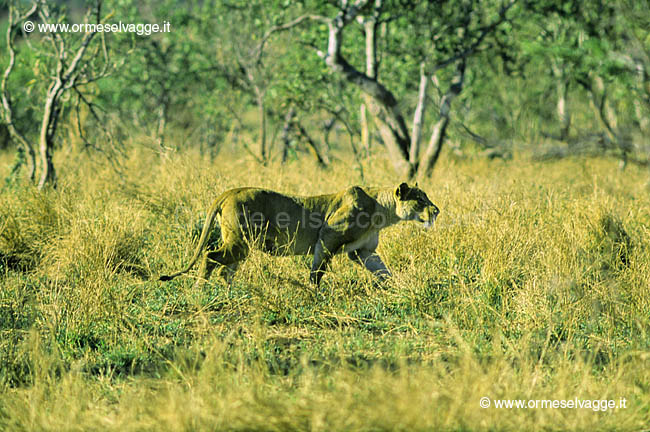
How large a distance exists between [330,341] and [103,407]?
1932 mm

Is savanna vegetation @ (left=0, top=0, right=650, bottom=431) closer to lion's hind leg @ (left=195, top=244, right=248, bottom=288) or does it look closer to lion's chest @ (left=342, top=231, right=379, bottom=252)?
lion's hind leg @ (left=195, top=244, right=248, bottom=288)

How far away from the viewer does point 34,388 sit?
397 centimetres

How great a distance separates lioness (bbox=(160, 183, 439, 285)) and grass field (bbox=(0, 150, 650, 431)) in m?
0.21

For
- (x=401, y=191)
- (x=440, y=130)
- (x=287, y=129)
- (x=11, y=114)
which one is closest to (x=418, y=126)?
(x=440, y=130)

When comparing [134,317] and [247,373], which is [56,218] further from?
[247,373]

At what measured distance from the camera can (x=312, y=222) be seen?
21.5 ft

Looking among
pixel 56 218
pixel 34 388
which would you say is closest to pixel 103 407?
pixel 34 388

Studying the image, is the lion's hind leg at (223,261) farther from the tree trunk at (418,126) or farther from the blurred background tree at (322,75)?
the tree trunk at (418,126)

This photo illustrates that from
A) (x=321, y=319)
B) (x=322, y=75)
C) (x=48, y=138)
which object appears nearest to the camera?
(x=321, y=319)

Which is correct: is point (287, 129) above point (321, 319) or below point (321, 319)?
above

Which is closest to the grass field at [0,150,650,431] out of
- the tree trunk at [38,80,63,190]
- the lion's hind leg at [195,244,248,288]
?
the lion's hind leg at [195,244,248,288]

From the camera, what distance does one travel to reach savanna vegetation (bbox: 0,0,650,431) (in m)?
3.76

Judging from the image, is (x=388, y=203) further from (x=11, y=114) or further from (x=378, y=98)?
(x=11, y=114)

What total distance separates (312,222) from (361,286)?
0.82 meters
